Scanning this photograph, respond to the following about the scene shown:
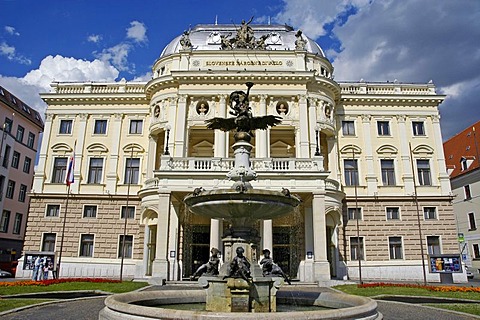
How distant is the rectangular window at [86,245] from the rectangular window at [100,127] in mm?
9965

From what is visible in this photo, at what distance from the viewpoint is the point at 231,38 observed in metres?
36.7

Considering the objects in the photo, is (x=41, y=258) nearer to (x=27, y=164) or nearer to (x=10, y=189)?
(x=10, y=189)

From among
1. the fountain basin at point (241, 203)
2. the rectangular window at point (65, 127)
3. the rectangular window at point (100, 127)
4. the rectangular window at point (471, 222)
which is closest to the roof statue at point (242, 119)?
the fountain basin at point (241, 203)

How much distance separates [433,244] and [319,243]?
1439 centimetres

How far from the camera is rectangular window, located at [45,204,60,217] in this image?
34.8 meters

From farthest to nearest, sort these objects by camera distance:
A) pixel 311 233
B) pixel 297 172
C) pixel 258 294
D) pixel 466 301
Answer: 1. pixel 311 233
2. pixel 297 172
3. pixel 466 301
4. pixel 258 294

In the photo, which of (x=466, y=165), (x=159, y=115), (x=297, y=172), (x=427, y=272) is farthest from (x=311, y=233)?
(x=466, y=165)

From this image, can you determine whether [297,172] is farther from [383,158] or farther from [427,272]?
[427,272]

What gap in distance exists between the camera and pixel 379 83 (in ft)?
126

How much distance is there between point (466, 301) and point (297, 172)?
1299 cm

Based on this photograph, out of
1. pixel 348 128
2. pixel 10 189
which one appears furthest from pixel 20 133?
pixel 348 128

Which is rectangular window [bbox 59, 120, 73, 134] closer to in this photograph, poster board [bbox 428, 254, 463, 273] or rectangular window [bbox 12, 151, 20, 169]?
rectangular window [bbox 12, 151, 20, 169]

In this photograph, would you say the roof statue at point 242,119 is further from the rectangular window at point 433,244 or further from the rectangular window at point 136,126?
the rectangular window at point 433,244

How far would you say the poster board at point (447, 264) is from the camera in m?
28.5
